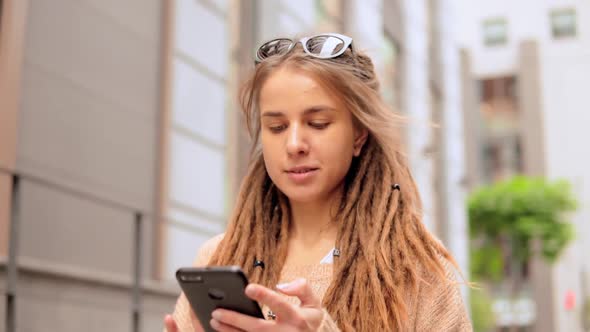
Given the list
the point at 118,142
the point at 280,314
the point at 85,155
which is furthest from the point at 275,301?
the point at 118,142

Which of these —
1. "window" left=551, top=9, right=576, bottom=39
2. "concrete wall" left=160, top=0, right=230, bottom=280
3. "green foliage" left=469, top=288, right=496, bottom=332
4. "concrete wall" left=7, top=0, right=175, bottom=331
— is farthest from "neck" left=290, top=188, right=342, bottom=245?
"window" left=551, top=9, right=576, bottom=39

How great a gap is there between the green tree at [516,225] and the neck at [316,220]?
38660mm

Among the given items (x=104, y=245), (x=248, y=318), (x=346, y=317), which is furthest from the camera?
(x=104, y=245)

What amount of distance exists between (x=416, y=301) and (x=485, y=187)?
1627 inches

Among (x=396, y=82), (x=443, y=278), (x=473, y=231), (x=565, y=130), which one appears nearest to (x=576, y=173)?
(x=565, y=130)

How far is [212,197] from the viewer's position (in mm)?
8477

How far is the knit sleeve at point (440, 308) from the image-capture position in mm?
2068

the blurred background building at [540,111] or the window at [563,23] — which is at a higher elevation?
the window at [563,23]

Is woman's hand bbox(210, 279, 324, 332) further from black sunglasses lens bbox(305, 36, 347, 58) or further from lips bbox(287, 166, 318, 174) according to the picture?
black sunglasses lens bbox(305, 36, 347, 58)

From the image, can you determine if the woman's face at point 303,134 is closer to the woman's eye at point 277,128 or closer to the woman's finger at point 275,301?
the woman's eye at point 277,128

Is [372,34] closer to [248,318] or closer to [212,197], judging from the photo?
[212,197]

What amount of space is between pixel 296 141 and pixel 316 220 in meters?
0.27

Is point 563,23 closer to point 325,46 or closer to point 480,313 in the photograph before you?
point 480,313

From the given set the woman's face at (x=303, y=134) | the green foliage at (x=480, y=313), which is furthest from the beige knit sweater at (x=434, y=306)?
the green foliage at (x=480, y=313)
